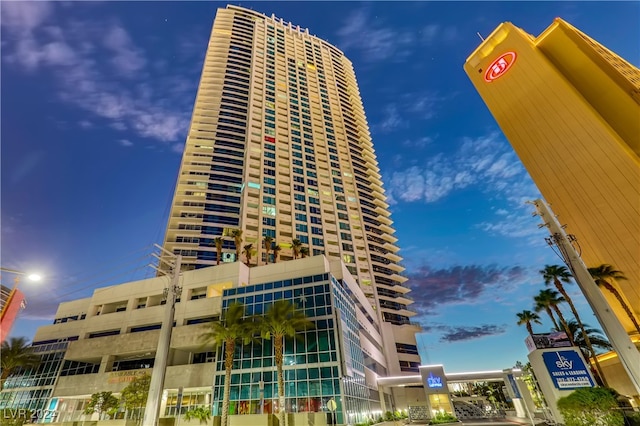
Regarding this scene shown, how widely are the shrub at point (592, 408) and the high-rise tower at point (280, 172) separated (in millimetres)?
44814

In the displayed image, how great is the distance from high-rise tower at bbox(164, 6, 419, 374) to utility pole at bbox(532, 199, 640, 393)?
44.0m

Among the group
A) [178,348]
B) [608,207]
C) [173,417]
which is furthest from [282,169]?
[608,207]

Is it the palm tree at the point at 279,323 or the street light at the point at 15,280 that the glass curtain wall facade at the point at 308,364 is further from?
the street light at the point at 15,280

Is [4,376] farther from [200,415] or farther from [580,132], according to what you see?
[580,132]

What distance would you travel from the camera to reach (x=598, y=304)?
48.9 ft

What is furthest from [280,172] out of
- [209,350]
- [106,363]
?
[106,363]

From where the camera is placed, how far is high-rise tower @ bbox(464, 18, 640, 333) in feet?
111

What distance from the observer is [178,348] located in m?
41.2

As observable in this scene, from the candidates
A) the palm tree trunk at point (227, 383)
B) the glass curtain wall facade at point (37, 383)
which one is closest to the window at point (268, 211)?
the glass curtain wall facade at point (37, 383)

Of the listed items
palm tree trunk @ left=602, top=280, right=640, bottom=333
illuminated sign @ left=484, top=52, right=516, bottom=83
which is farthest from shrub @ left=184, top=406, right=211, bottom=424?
illuminated sign @ left=484, top=52, right=516, bottom=83

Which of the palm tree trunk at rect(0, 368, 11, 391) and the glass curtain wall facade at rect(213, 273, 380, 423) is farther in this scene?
the palm tree trunk at rect(0, 368, 11, 391)

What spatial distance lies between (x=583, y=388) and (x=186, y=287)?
148ft

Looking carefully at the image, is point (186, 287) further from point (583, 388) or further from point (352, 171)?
point (352, 171)

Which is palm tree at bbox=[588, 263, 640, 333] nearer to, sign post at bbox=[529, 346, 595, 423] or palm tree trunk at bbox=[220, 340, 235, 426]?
sign post at bbox=[529, 346, 595, 423]
